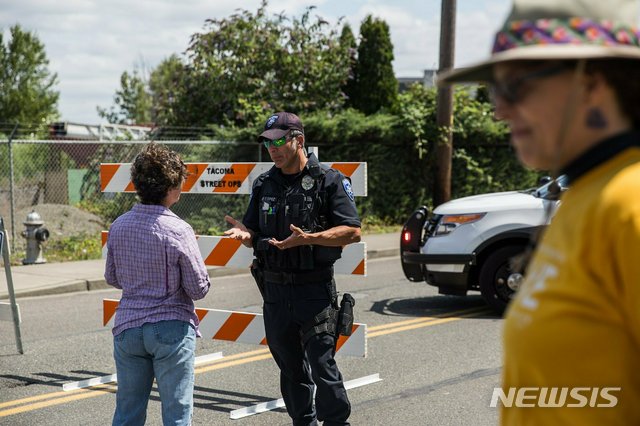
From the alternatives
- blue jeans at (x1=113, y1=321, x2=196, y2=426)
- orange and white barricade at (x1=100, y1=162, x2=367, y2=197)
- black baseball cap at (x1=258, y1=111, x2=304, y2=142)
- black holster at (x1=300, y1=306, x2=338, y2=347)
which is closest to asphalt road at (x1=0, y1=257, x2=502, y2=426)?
black holster at (x1=300, y1=306, x2=338, y2=347)

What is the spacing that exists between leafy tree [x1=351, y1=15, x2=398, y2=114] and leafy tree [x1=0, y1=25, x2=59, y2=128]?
15.3 metres

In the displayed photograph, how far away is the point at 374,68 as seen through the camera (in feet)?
84.7

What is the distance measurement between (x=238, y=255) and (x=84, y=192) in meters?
13.0

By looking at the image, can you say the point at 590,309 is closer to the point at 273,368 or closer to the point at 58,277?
the point at 273,368

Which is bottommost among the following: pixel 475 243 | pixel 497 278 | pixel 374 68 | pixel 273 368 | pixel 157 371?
pixel 273 368

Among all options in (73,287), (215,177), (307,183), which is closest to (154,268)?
(307,183)

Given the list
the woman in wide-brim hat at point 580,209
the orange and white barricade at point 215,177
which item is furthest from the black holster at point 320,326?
the woman in wide-brim hat at point 580,209

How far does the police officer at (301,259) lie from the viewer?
4.86 metres

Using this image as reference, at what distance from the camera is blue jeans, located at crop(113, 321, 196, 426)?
434cm

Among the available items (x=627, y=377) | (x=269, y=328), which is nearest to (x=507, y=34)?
(x=627, y=377)

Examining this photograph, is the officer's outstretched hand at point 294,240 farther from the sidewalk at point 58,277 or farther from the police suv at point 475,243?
the sidewalk at point 58,277

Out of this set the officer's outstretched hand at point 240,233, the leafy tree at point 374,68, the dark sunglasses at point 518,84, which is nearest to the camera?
the dark sunglasses at point 518,84

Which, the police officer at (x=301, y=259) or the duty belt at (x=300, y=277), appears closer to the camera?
the police officer at (x=301, y=259)

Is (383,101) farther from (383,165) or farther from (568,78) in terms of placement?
(568,78)
